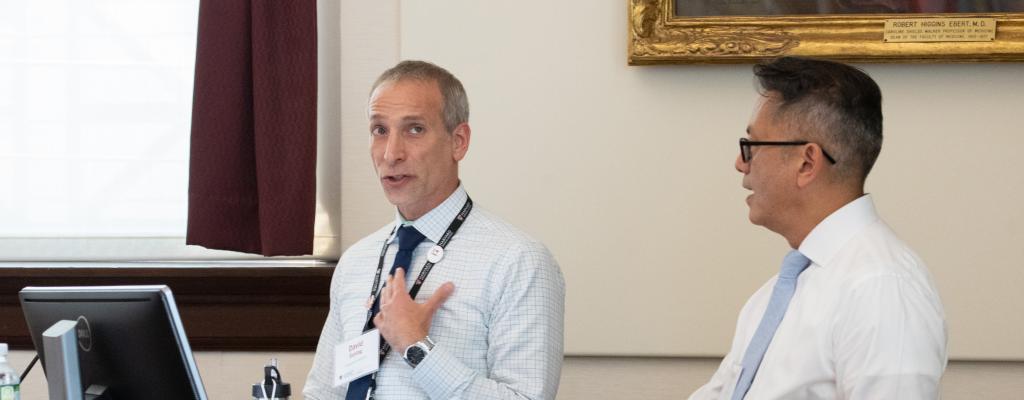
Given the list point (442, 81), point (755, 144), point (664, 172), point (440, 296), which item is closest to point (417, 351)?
point (440, 296)

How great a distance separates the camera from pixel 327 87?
11.9 feet

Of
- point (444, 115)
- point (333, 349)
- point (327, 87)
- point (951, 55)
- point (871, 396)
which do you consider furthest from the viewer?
point (327, 87)

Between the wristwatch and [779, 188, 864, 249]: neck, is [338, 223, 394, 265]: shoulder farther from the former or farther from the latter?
[779, 188, 864, 249]: neck

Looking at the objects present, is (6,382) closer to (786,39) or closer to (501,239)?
(501,239)

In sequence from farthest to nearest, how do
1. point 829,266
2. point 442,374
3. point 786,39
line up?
1. point 786,39
2. point 442,374
3. point 829,266

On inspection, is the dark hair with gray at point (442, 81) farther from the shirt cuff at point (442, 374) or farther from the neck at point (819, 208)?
the neck at point (819, 208)

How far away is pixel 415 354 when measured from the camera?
2.40 meters

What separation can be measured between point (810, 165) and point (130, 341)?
1332 mm

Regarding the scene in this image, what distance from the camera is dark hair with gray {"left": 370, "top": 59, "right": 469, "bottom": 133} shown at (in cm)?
263

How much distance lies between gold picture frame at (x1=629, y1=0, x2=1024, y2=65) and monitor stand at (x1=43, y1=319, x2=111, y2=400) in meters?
1.68

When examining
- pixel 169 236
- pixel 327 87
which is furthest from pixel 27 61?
pixel 327 87

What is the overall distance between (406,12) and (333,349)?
1053 mm

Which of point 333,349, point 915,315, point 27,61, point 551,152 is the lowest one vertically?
point 333,349

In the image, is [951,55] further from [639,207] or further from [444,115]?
[444,115]
